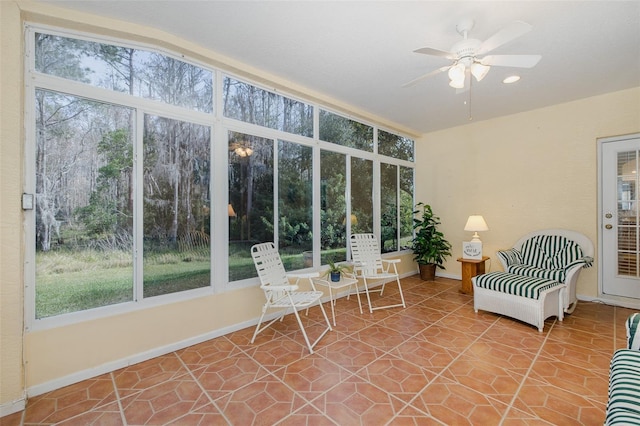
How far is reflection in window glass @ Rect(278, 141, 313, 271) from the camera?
3713 mm

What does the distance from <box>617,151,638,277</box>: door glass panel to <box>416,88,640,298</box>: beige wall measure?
0.27 metres

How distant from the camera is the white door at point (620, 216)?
149 inches

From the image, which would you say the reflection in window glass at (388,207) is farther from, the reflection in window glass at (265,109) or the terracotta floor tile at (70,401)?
the terracotta floor tile at (70,401)

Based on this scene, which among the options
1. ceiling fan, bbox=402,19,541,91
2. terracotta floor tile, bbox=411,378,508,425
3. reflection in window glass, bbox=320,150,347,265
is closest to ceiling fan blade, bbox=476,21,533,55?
ceiling fan, bbox=402,19,541,91

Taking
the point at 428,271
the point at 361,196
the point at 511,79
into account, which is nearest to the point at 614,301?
the point at 428,271

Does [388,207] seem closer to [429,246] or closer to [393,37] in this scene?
[429,246]

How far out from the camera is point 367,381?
217 centimetres

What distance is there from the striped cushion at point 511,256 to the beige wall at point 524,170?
30.2 inches

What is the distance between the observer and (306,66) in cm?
315

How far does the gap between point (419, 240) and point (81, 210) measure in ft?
16.7

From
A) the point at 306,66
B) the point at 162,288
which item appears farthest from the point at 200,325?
the point at 306,66

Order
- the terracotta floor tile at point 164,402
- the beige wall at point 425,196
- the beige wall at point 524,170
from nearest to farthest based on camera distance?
the terracotta floor tile at point 164,402
the beige wall at point 425,196
the beige wall at point 524,170

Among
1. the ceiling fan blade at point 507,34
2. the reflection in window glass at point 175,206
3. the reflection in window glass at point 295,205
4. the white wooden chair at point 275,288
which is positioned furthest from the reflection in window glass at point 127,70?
the ceiling fan blade at point 507,34

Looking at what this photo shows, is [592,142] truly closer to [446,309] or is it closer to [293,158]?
[446,309]
